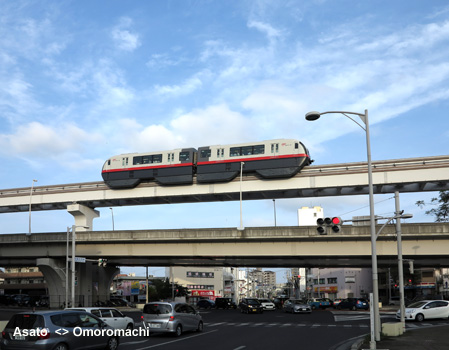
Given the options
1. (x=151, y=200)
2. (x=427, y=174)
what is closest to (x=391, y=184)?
(x=427, y=174)

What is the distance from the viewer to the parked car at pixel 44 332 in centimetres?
1311

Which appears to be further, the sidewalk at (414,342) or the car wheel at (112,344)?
the sidewalk at (414,342)

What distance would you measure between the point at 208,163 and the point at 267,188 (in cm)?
723

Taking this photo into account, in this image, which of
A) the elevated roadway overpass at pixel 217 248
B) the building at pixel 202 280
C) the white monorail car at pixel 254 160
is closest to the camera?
the elevated roadway overpass at pixel 217 248

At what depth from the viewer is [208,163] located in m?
53.0

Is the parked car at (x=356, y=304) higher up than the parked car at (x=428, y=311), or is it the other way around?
the parked car at (x=428, y=311)

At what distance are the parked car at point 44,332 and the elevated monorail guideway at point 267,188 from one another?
37.8 m

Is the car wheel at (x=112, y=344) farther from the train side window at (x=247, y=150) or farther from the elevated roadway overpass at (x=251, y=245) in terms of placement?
the train side window at (x=247, y=150)

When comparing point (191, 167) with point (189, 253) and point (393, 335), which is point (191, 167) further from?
point (393, 335)

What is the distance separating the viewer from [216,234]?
4603 centimetres

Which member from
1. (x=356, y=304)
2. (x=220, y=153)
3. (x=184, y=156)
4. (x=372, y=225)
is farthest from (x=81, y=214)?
(x=372, y=225)

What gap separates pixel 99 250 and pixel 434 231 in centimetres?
3392

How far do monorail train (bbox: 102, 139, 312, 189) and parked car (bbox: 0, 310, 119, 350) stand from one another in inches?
1444

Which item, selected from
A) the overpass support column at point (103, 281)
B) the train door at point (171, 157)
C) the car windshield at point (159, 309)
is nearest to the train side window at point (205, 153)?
the train door at point (171, 157)
